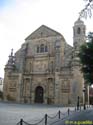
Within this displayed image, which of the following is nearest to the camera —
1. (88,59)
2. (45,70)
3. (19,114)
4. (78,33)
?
(19,114)

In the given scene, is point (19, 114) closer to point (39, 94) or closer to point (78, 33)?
point (39, 94)

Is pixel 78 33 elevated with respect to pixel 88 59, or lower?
elevated

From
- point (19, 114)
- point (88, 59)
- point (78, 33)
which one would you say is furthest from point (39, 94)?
point (19, 114)

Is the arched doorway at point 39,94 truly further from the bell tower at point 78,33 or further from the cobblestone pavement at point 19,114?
the cobblestone pavement at point 19,114

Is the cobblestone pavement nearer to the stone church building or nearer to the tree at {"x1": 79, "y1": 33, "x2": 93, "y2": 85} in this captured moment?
the tree at {"x1": 79, "y1": 33, "x2": 93, "y2": 85}

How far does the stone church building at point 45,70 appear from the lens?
36406mm

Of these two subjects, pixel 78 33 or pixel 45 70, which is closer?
pixel 45 70

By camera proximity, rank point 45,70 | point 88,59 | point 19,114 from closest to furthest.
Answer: point 19,114 < point 88,59 < point 45,70

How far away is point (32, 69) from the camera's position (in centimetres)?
4178

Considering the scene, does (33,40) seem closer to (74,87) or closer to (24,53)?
(24,53)

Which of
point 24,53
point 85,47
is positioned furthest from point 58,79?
point 85,47

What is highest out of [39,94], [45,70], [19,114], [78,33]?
[78,33]

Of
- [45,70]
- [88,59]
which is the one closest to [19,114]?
→ [88,59]

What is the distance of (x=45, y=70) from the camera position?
1576 inches
